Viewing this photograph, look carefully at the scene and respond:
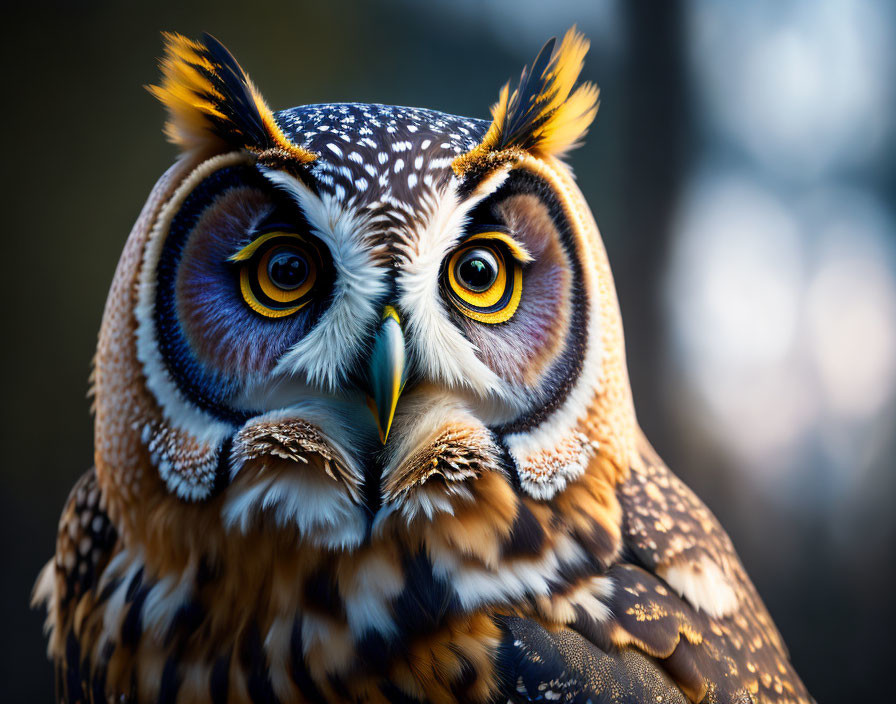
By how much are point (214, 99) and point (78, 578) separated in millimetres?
599

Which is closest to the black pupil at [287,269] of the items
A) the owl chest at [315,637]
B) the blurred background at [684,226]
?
the owl chest at [315,637]

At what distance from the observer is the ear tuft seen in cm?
57

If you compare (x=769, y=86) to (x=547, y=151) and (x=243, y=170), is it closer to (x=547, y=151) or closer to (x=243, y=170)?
(x=547, y=151)

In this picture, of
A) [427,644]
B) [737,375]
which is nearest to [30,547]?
[427,644]

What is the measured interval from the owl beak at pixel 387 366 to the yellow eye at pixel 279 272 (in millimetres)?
94

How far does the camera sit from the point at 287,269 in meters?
0.56

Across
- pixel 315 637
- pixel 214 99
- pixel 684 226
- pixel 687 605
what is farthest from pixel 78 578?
pixel 684 226

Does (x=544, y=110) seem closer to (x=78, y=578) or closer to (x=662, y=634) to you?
(x=662, y=634)

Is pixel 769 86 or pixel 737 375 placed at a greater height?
pixel 769 86

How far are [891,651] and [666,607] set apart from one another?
1224 millimetres

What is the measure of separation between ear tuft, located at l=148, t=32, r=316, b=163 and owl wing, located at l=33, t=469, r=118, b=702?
1.53 ft

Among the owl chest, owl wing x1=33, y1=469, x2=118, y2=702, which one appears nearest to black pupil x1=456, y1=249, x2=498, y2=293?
the owl chest

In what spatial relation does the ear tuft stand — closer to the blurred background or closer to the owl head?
the owl head

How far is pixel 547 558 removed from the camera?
24.7 inches
